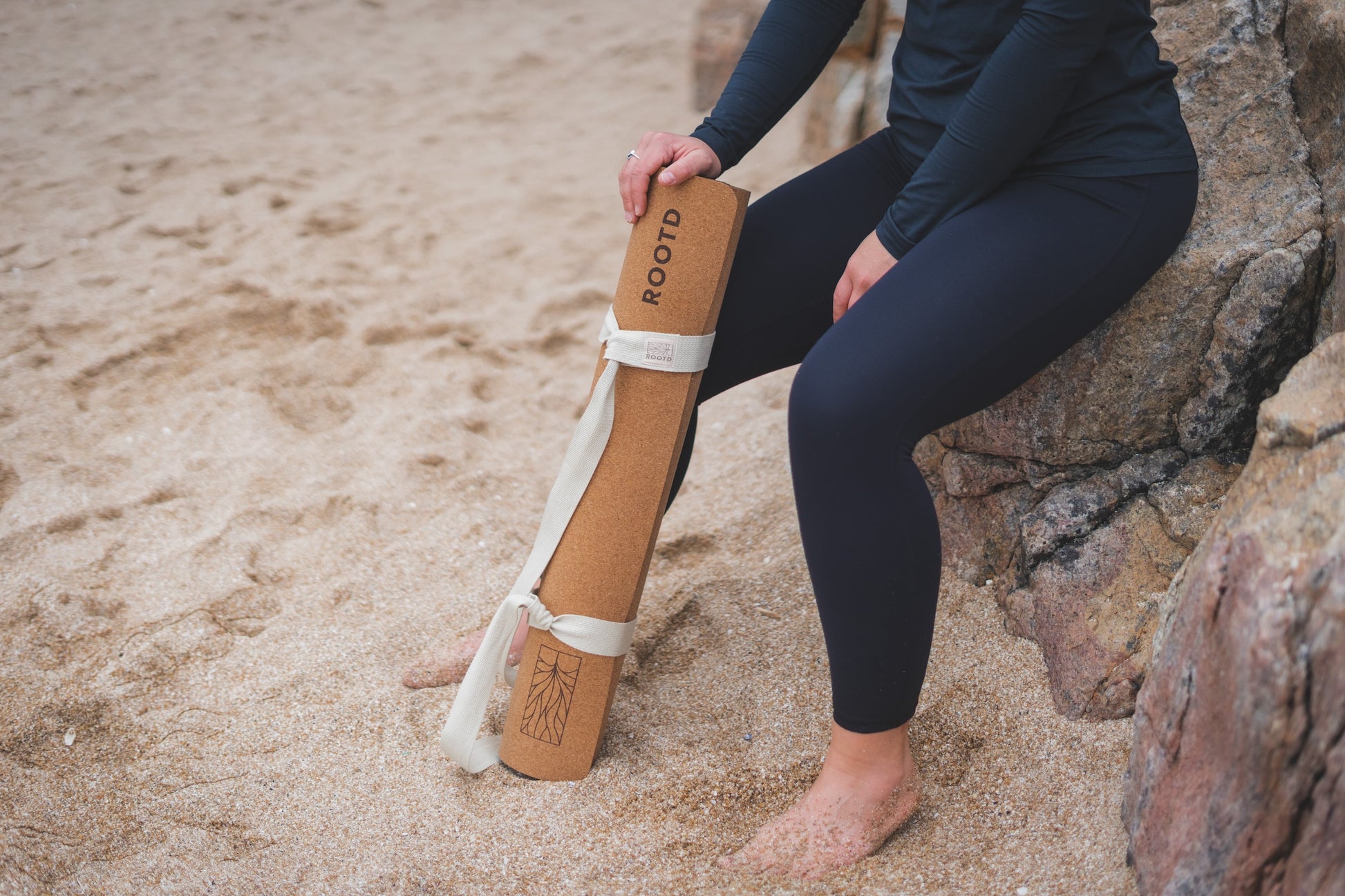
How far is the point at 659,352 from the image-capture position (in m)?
1.14

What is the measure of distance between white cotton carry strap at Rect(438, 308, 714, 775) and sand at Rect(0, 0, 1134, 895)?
0.29 feet

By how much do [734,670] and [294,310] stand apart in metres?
1.59

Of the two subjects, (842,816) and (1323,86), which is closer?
(842,816)

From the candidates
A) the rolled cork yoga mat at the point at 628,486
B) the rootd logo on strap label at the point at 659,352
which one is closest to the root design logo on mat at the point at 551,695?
the rolled cork yoga mat at the point at 628,486

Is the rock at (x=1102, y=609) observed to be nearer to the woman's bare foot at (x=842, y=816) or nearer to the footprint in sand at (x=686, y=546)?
the woman's bare foot at (x=842, y=816)

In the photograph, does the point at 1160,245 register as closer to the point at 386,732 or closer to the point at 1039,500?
the point at 1039,500

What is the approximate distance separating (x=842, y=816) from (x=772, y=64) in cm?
96

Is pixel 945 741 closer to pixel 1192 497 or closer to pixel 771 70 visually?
pixel 1192 497

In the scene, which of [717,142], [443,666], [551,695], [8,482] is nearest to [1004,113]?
[717,142]

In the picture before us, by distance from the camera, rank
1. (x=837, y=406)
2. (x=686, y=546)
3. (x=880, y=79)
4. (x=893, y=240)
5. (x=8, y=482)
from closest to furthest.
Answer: (x=837, y=406) < (x=893, y=240) < (x=686, y=546) < (x=8, y=482) < (x=880, y=79)

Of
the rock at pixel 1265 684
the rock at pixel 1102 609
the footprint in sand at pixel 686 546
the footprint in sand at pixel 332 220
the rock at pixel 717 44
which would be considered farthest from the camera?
the rock at pixel 717 44

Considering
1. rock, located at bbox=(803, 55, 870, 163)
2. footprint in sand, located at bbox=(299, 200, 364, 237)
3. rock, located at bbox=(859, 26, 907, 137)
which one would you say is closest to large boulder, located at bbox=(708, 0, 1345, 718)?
rock, located at bbox=(859, 26, 907, 137)

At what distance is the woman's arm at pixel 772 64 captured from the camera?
124 centimetres

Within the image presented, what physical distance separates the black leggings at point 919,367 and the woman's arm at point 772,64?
36 cm
